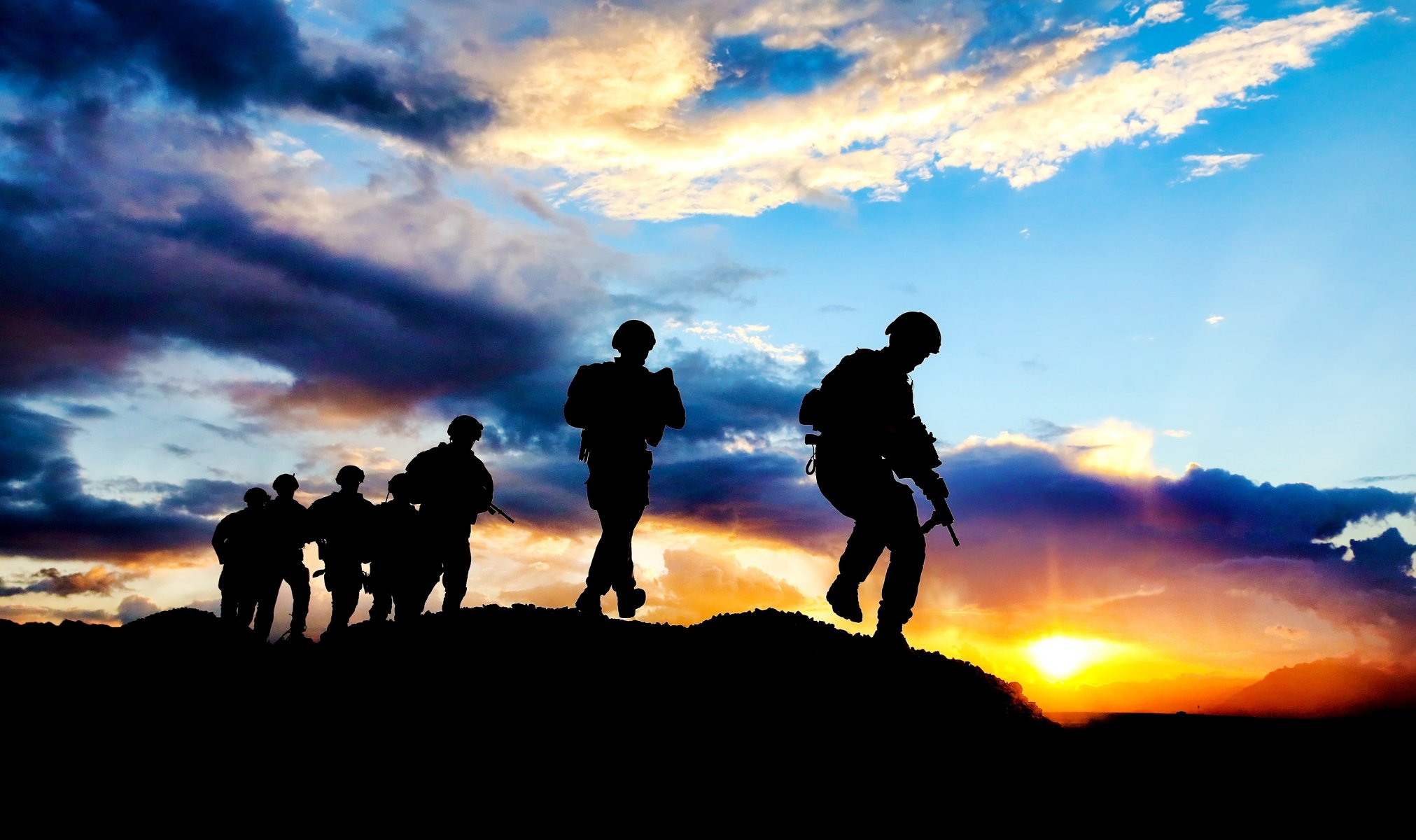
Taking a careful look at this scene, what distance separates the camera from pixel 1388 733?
7996mm

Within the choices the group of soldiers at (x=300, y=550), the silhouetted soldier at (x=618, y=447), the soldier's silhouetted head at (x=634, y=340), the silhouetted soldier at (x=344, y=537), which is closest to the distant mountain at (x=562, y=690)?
the silhouetted soldier at (x=618, y=447)

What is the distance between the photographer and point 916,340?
8.34m

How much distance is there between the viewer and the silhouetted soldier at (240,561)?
14.4 metres

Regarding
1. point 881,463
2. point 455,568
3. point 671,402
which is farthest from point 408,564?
point 881,463

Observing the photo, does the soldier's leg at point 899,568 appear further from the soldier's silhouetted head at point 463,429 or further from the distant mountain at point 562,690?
the soldier's silhouetted head at point 463,429

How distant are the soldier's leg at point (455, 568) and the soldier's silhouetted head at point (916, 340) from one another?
5414 millimetres

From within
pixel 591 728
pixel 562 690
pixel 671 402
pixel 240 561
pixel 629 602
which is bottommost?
pixel 591 728

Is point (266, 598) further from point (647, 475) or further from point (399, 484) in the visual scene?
point (647, 475)

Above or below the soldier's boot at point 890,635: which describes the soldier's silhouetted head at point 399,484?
above

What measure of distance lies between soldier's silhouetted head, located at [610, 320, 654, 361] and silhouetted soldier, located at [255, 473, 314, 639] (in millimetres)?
8144

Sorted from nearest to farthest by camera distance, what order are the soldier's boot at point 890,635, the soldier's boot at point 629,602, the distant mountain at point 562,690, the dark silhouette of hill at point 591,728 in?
the dark silhouette of hill at point 591,728 → the distant mountain at point 562,690 → the soldier's boot at point 890,635 → the soldier's boot at point 629,602

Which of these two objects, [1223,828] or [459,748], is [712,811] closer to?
[459,748]

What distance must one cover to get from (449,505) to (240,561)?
672 centimetres

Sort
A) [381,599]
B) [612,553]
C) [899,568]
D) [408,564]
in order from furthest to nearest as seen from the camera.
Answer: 1. [381,599]
2. [408,564]
3. [612,553]
4. [899,568]
